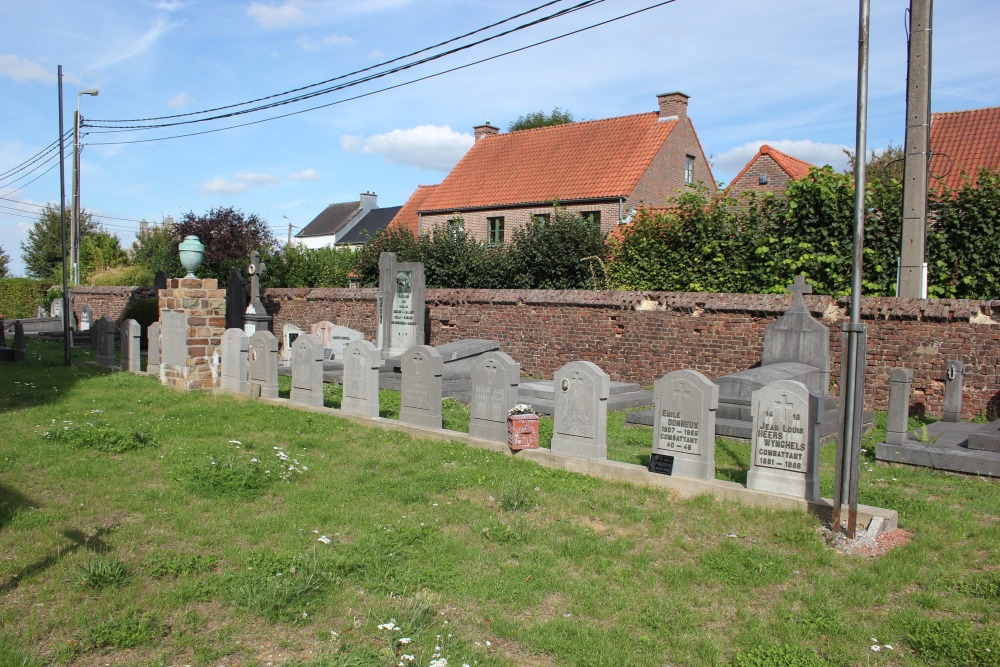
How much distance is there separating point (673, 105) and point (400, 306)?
1646cm

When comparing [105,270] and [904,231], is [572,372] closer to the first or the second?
[904,231]

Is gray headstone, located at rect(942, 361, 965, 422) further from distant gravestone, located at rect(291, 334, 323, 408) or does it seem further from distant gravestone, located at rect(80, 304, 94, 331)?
distant gravestone, located at rect(80, 304, 94, 331)

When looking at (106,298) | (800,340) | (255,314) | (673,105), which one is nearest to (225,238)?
(106,298)

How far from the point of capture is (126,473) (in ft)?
23.6

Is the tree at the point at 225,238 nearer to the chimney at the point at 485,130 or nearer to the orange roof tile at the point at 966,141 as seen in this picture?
the chimney at the point at 485,130

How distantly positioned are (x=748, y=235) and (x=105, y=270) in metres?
35.5

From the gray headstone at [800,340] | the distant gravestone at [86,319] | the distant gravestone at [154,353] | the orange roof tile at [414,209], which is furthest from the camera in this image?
the orange roof tile at [414,209]

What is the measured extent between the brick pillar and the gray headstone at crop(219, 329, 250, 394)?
0.34 meters

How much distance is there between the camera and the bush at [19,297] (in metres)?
36.0

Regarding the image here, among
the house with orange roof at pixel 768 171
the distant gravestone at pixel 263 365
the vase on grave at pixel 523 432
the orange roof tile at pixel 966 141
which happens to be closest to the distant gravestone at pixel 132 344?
the distant gravestone at pixel 263 365

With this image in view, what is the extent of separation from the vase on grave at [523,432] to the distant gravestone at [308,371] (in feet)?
12.3

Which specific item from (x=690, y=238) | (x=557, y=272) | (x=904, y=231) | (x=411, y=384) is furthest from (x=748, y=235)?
(x=411, y=384)

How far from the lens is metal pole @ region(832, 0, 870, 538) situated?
18.7 ft

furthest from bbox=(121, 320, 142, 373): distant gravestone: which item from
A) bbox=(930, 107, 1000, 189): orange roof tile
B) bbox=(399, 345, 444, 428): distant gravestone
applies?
bbox=(930, 107, 1000, 189): orange roof tile
